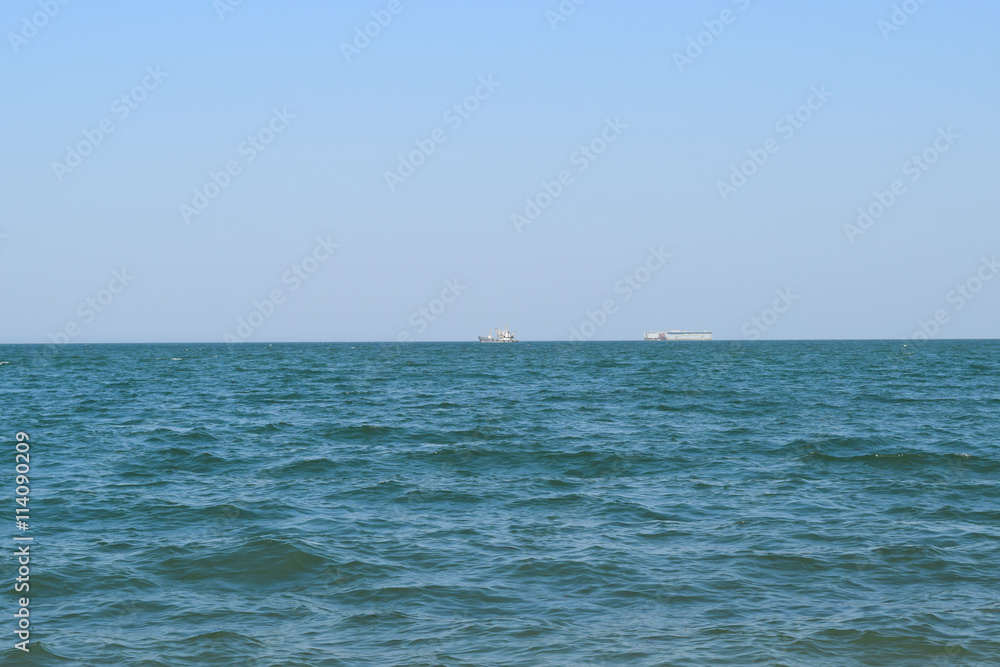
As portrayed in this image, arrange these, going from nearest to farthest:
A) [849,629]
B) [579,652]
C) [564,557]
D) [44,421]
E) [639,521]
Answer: [579,652] → [849,629] → [564,557] → [639,521] → [44,421]

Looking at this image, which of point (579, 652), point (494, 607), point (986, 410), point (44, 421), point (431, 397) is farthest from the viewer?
point (431, 397)

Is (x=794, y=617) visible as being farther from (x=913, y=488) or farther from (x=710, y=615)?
(x=913, y=488)

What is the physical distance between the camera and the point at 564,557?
1312cm

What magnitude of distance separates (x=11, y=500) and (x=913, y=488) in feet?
61.9

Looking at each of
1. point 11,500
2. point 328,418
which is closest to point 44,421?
point 328,418

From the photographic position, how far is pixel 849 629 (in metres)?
9.99

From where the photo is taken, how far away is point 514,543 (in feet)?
46.2

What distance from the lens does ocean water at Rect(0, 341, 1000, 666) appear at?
31.9 feet

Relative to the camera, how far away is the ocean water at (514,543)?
9.72 metres

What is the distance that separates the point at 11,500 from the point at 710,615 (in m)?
14.1

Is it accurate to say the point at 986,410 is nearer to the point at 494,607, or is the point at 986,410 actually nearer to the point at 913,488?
the point at 913,488

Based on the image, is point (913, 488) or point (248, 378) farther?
point (248, 378)

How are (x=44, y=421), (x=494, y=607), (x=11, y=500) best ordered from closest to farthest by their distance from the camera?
(x=494, y=607) < (x=11, y=500) < (x=44, y=421)

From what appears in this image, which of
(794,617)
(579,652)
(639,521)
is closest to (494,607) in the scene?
(579,652)
